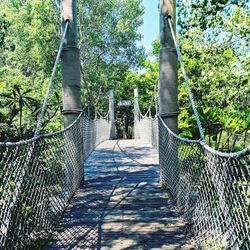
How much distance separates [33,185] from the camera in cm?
201

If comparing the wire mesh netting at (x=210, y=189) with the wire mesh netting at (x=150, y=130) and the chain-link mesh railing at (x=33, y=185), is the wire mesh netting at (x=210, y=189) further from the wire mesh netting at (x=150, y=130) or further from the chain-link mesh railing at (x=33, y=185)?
the wire mesh netting at (x=150, y=130)

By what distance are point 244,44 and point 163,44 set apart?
1.80 meters

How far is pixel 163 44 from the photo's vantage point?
3.14 metres

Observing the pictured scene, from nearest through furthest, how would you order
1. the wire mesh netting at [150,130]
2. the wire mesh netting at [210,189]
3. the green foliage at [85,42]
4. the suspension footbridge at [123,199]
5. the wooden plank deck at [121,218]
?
the wire mesh netting at [210,189], the suspension footbridge at [123,199], the wooden plank deck at [121,218], the wire mesh netting at [150,130], the green foliage at [85,42]

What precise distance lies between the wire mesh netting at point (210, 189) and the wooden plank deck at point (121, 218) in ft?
0.45

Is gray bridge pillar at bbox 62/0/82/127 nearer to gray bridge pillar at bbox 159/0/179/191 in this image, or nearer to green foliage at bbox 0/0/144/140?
gray bridge pillar at bbox 159/0/179/191

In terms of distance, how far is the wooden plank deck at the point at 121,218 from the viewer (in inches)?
80.2

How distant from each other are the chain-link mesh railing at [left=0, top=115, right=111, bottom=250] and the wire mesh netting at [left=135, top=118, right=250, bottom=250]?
917 mm

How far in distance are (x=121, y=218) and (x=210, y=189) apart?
845 millimetres

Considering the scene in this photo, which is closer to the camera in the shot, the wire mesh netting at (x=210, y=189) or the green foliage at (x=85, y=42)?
the wire mesh netting at (x=210, y=189)

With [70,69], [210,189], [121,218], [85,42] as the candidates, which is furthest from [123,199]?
[85,42]

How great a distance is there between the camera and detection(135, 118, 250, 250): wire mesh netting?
136 cm

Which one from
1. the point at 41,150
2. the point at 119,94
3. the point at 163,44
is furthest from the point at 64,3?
the point at 119,94

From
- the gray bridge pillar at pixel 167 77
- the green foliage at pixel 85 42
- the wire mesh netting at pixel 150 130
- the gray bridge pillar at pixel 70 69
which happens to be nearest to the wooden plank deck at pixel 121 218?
the gray bridge pillar at pixel 167 77
